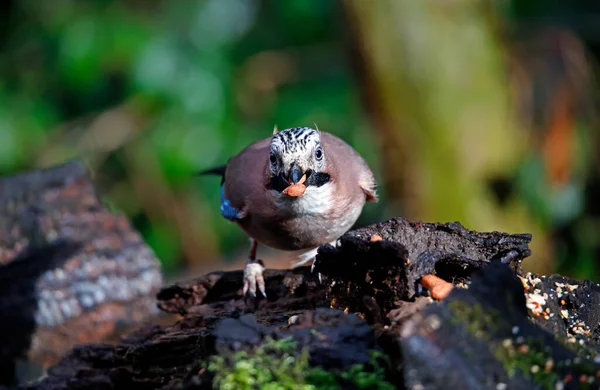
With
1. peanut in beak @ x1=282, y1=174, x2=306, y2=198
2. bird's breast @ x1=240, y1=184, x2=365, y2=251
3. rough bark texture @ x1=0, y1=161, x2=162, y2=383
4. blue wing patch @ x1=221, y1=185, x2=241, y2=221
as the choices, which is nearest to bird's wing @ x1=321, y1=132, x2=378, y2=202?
bird's breast @ x1=240, y1=184, x2=365, y2=251

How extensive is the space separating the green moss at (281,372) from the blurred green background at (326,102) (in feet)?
16.6

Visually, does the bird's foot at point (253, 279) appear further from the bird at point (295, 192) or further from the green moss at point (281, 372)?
the green moss at point (281, 372)

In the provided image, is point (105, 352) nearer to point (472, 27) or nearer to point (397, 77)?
point (397, 77)

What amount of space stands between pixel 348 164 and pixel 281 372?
6.38 feet

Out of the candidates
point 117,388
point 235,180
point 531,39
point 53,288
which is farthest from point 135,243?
point 531,39

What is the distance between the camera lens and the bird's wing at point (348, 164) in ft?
12.3

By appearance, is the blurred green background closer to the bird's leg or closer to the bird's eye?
the bird's eye

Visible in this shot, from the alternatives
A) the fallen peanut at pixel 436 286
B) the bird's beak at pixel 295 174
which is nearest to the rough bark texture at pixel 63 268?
the bird's beak at pixel 295 174

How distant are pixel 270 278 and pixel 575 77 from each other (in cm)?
512

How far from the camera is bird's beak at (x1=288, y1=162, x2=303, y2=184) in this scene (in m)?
3.39

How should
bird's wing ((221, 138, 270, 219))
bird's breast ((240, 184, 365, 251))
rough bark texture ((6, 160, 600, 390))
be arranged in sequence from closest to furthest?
rough bark texture ((6, 160, 600, 390)), bird's breast ((240, 184, 365, 251)), bird's wing ((221, 138, 270, 219))

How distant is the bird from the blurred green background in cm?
318

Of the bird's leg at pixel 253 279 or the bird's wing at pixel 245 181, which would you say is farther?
the bird's wing at pixel 245 181

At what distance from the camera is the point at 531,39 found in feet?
26.0
